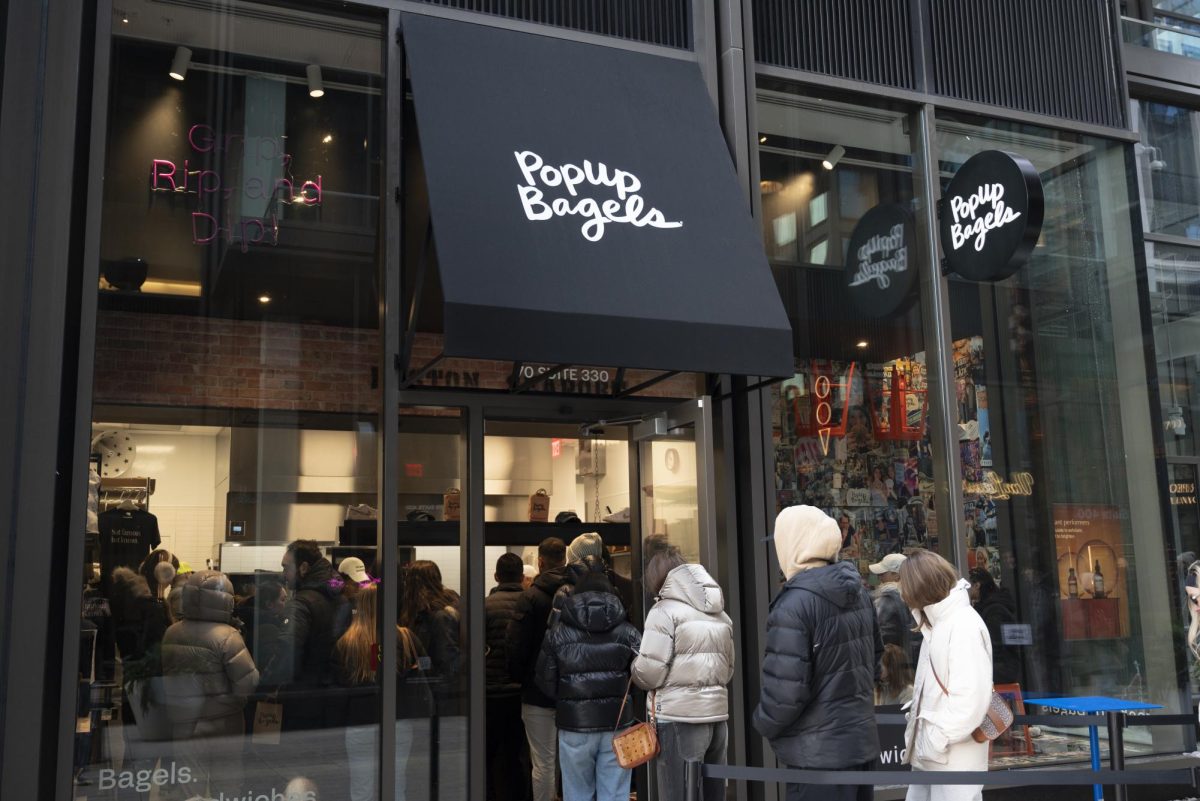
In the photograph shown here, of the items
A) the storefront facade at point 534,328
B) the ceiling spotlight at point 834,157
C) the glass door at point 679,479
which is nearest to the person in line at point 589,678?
the storefront facade at point 534,328

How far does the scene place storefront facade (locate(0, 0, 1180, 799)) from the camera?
5215 millimetres

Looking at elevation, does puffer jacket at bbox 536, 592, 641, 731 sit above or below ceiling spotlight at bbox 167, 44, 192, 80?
below

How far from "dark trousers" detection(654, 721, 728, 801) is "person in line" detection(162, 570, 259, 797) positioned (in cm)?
203

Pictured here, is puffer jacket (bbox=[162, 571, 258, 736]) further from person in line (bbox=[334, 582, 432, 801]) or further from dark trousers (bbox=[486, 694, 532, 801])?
dark trousers (bbox=[486, 694, 532, 801])

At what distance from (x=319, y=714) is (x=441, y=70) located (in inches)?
135

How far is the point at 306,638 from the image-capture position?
221 inches

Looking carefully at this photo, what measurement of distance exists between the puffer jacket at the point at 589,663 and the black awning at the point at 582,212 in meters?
1.30

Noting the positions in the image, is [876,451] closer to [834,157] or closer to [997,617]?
[997,617]

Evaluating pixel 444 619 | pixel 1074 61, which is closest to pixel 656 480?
pixel 444 619

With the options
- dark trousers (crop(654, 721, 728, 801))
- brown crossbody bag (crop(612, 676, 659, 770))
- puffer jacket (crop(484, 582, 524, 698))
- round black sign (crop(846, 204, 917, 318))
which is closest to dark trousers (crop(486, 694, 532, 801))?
puffer jacket (crop(484, 582, 524, 698))

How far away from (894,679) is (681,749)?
197 centimetres

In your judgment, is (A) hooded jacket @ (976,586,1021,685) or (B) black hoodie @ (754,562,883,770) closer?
(B) black hoodie @ (754,562,883,770)

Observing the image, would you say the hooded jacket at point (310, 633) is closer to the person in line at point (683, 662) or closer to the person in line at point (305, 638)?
the person in line at point (305, 638)

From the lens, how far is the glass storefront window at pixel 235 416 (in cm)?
525
